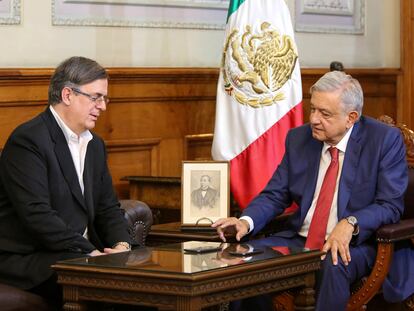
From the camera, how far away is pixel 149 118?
237 inches

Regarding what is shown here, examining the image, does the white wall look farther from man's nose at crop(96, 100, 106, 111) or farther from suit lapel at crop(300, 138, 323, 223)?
suit lapel at crop(300, 138, 323, 223)

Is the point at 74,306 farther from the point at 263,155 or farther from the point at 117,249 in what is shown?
the point at 263,155

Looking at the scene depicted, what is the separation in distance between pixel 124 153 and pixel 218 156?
557 millimetres

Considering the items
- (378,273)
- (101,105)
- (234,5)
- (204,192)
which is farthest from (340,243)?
(234,5)

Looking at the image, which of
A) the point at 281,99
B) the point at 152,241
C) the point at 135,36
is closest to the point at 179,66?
the point at 135,36

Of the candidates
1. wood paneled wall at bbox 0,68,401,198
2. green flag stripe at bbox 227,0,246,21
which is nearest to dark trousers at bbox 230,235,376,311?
wood paneled wall at bbox 0,68,401,198

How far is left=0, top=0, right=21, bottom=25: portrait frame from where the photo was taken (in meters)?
5.21

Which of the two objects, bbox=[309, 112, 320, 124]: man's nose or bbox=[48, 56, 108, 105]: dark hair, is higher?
bbox=[48, 56, 108, 105]: dark hair

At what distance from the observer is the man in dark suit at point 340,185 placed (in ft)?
14.7

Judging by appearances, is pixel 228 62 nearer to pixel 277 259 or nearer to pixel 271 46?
pixel 271 46

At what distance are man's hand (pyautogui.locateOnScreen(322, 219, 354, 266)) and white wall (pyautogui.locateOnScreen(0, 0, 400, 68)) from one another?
195cm

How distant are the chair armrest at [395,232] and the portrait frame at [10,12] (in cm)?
219

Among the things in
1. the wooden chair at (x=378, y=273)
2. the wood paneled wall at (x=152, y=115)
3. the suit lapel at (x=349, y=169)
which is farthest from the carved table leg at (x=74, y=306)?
the wood paneled wall at (x=152, y=115)

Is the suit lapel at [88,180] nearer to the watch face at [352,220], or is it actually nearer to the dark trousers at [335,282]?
the dark trousers at [335,282]
